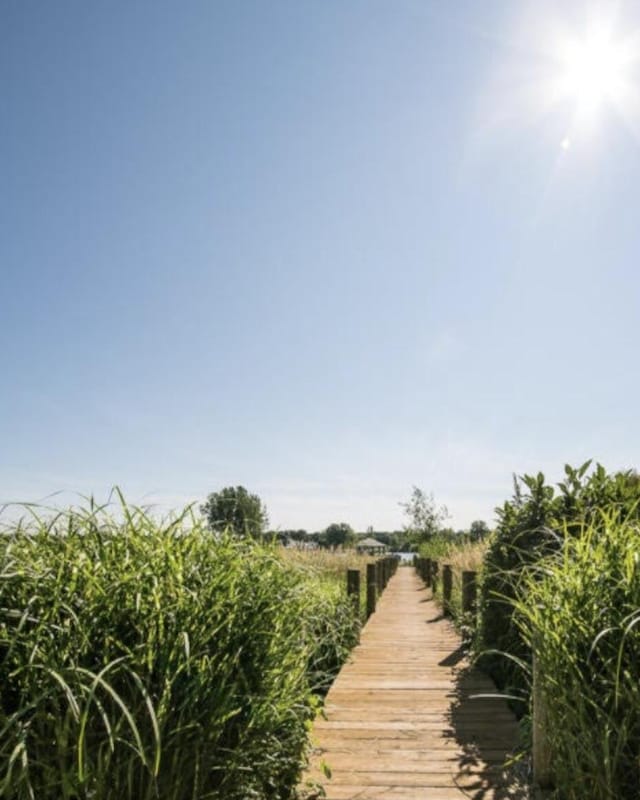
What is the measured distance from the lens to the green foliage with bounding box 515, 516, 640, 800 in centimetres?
197

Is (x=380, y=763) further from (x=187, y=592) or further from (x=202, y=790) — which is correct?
(x=187, y=592)

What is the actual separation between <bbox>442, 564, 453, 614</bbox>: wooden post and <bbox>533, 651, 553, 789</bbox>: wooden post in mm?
7644

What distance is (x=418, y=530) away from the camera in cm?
3588

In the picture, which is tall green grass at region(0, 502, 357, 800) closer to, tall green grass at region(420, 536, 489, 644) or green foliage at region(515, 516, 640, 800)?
green foliage at region(515, 516, 640, 800)

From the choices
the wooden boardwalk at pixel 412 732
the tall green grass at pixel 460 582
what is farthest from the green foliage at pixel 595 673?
the tall green grass at pixel 460 582

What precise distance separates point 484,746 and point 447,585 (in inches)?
269

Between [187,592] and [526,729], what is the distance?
2.57 metres

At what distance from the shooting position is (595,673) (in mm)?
2107

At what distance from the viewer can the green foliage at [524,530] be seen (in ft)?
16.8

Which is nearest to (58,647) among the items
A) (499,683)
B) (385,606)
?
(499,683)

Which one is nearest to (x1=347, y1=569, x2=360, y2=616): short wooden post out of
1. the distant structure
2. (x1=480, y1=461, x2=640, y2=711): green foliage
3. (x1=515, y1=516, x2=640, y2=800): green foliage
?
(x1=480, y1=461, x2=640, y2=711): green foliage

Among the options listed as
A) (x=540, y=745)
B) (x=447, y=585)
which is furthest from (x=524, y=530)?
(x=447, y=585)

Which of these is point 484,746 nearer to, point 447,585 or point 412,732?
point 412,732

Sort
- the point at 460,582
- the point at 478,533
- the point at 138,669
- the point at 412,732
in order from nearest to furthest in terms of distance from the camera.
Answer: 1. the point at 138,669
2. the point at 412,732
3. the point at 460,582
4. the point at 478,533
